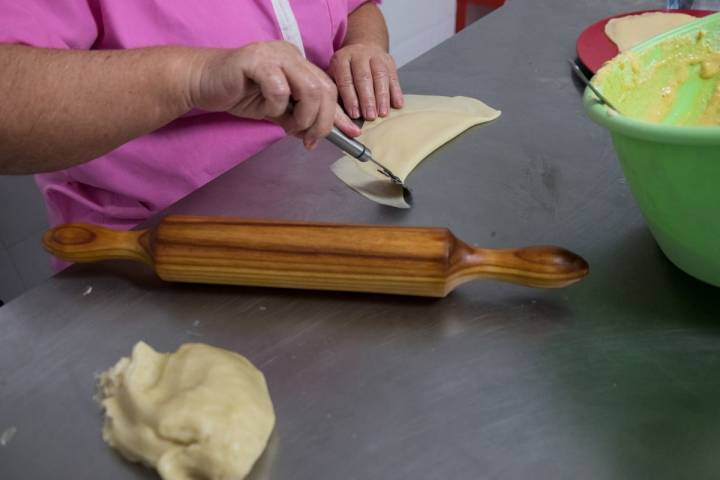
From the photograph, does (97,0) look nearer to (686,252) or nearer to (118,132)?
(118,132)

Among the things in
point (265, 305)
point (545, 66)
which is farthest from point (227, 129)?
point (545, 66)

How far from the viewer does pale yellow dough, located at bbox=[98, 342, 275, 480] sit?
45 centimetres

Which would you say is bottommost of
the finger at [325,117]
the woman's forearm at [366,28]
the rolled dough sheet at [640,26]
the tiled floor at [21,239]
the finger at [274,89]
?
the tiled floor at [21,239]

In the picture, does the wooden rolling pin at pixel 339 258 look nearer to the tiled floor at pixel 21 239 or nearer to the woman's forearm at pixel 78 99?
the woman's forearm at pixel 78 99

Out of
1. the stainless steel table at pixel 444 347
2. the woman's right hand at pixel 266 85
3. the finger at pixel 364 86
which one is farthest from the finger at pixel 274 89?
the finger at pixel 364 86

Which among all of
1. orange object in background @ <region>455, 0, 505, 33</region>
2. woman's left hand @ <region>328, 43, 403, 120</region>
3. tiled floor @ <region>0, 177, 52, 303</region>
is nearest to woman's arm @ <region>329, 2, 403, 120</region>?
woman's left hand @ <region>328, 43, 403, 120</region>

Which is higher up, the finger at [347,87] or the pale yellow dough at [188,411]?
the finger at [347,87]

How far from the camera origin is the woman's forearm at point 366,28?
98 cm

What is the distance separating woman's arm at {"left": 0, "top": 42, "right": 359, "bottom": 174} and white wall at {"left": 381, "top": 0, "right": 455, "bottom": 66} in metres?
1.48

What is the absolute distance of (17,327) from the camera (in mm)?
591

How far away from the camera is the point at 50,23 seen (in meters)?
0.69

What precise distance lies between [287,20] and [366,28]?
0.19 metres

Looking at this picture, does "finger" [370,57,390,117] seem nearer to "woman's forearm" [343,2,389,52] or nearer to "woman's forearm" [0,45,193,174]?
"woman's forearm" [343,2,389,52]

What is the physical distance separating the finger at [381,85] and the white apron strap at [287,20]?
107 mm
